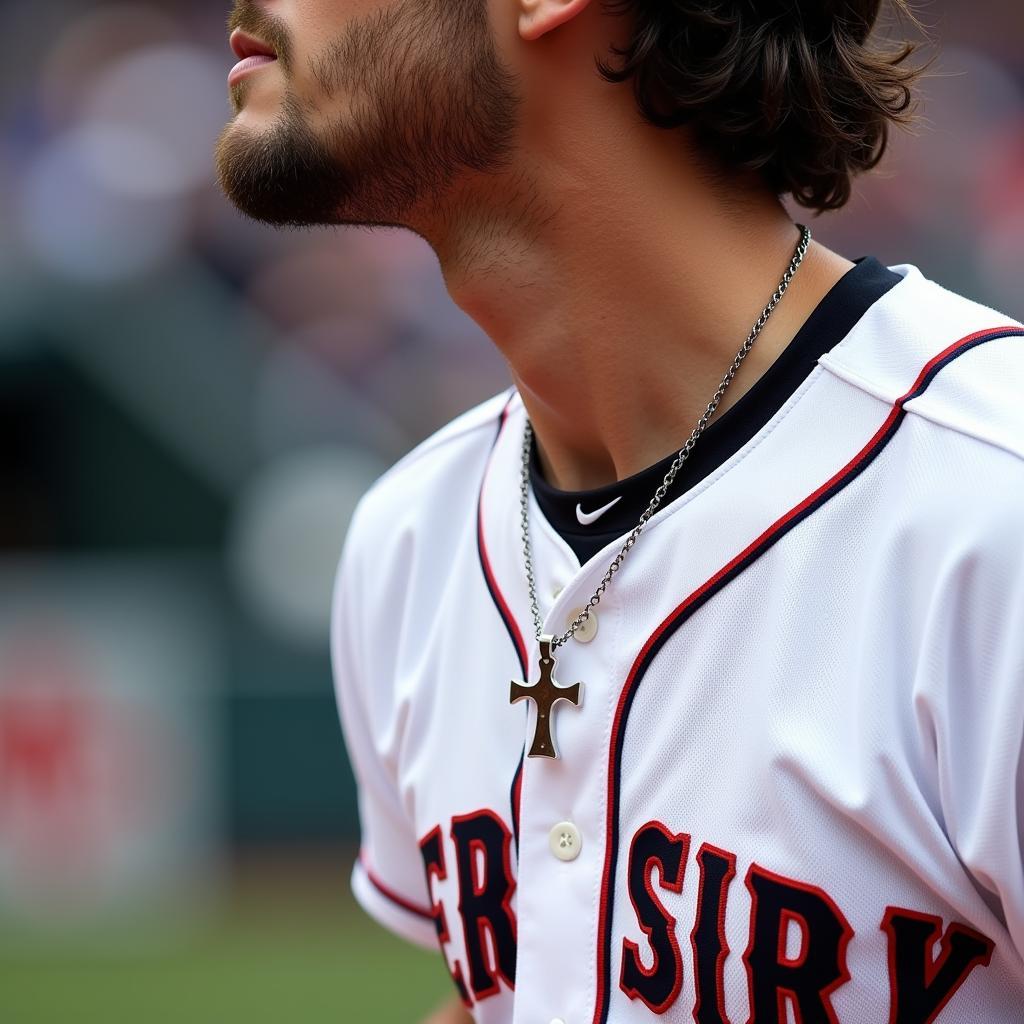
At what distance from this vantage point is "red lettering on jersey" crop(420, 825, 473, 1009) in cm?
189

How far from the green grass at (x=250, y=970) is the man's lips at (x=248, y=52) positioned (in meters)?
3.79

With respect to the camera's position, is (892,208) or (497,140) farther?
(892,208)

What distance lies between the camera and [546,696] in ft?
5.67

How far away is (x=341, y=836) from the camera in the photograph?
6211 mm

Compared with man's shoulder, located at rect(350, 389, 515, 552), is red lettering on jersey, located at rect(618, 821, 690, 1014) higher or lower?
lower

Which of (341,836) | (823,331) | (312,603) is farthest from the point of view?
(312,603)

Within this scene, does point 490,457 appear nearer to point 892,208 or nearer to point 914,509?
point 914,509

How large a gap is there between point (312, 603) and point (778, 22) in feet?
16.6

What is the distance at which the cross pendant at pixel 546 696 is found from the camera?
1.71 m

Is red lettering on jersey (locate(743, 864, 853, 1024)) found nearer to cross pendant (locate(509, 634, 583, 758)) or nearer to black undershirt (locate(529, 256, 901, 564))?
cross pendant (locate(509, 634, 583, 758))

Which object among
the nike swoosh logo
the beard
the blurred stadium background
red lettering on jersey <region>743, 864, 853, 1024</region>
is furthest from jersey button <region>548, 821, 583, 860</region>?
the blurred stadium background

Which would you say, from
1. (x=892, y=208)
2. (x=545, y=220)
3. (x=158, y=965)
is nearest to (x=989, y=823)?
(x=545, y=220)

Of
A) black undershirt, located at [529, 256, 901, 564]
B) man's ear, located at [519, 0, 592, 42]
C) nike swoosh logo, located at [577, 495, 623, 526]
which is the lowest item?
nike swoosh logo, located at [577, 495, 623, 526]

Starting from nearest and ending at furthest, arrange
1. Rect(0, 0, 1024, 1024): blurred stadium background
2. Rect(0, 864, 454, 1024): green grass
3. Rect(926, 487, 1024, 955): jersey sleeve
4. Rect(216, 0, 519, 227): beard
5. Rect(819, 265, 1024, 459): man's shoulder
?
Rect(926, 487, 1024, 955): jersey sleeve → Rect(819, 265, 1024, 459): man's shoulder → Rect(216, 0, 519, 227): beard → Rect(0, 864, 454, 1024): green grass → Rect(0, 0, 1024, 1024): blurred stadium background
